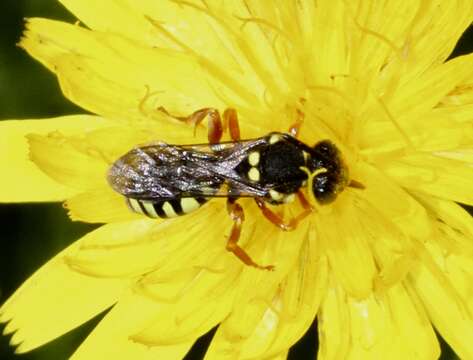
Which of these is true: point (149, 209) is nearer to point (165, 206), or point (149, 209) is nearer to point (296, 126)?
point (165, 206)

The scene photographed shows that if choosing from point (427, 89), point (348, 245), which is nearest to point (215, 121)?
point (348, 245)

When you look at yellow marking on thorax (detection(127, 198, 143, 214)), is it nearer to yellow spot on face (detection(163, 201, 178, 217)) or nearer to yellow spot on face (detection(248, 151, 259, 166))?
yellow spot on face (detection(163, 201, 178, 217))

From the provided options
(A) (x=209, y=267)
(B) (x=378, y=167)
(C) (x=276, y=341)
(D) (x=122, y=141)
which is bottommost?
(C) (x=276, y=341)

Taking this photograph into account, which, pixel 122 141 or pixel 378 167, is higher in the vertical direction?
pixel 122 141

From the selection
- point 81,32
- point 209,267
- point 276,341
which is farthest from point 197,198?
point 81,32

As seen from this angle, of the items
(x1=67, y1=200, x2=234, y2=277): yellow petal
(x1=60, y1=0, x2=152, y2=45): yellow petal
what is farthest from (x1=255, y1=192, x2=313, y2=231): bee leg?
(x1=60, y1=0, x2=152, y2=45): yellow petal

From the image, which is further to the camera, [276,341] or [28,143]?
[28,143]

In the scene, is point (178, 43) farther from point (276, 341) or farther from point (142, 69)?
point (276, 341)
